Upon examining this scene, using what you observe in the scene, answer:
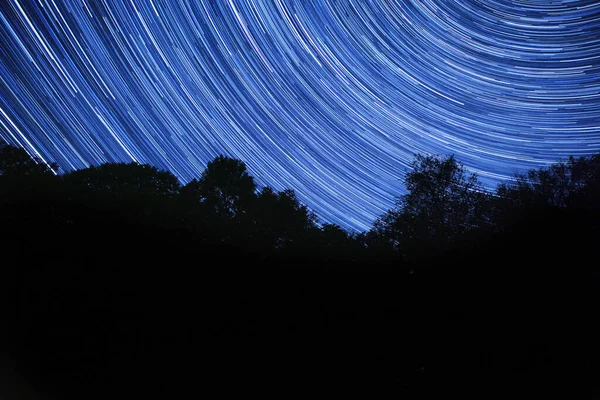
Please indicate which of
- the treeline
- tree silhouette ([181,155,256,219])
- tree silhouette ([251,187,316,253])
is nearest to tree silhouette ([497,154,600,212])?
the treeline

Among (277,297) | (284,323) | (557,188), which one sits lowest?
(284,323)

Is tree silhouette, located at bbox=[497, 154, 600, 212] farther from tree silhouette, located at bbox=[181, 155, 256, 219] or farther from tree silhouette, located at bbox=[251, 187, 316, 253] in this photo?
tree silhouette, located at bbox=[181, 155, 256, 219]

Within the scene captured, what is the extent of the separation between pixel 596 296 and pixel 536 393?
3734 mm

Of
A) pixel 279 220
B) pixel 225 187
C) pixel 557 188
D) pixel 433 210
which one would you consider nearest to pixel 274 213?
pixel 279 220

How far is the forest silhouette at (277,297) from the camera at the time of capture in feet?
20.6

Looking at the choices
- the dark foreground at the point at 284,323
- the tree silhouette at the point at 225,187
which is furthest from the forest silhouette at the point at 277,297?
the tree silhouette at the point at 225,187

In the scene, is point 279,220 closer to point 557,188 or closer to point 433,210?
point 433,210

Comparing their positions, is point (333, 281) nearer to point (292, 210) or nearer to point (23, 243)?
point (23, 243)

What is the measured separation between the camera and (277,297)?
871 centimetres

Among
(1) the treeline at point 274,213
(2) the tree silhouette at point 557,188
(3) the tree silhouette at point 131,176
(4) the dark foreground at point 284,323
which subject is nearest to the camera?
(4) the dark foreground at point 284,323

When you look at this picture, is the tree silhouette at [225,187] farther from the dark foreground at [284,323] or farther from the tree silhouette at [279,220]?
the dark foreground at [284,323]

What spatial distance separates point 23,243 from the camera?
8.02 m

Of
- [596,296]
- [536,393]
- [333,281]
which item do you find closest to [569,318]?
[596,296]

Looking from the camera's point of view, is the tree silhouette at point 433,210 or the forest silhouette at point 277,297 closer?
the forest silhouette at point 277,297
